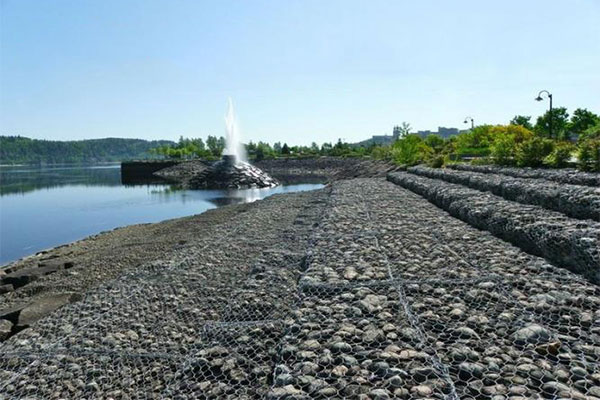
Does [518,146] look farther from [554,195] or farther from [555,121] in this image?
[555,121]

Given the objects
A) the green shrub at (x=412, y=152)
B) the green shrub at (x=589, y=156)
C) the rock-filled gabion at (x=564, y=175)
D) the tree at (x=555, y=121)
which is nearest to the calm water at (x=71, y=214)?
the green shrub at (x=412, y=152)

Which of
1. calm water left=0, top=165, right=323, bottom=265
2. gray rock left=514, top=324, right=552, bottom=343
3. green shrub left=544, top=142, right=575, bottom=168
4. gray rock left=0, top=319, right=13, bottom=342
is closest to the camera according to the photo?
gray rock left=514, top=324, right=552, bottom=343

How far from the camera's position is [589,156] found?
14227 mm

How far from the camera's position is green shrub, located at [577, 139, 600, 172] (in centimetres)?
1344

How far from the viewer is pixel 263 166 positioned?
277ft

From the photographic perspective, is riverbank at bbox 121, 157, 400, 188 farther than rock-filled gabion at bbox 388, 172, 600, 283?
Yes

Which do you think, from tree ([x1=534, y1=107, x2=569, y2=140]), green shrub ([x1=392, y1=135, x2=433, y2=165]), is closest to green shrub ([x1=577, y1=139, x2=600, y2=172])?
green shrub ([x1=392, y1=135, x2=433, y2=165])

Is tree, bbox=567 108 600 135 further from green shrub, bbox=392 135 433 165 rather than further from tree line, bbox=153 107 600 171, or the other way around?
green shrub, bbox=392 135 433 165

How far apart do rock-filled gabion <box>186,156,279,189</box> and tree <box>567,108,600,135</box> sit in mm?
43933

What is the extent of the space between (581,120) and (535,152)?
52.3 metres

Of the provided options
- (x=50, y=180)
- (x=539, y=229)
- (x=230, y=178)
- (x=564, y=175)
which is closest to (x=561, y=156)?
(x=564, y=175)

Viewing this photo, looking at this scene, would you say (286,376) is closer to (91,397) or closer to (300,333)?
(300,333)

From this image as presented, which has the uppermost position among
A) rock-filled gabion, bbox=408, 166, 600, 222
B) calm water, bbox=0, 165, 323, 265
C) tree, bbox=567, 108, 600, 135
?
tree, bbox=567, 108, 600, 135

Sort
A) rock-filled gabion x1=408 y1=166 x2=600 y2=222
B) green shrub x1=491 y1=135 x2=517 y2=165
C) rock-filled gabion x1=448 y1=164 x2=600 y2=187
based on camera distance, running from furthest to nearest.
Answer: green shrub x1=491 y1=135 x2=517 y2=165 < rock-filled gabion x1=448 y1=164 x2=600 y2=187 < rock-filled gabion x1=408 y1=166 x2=600 y2=222
